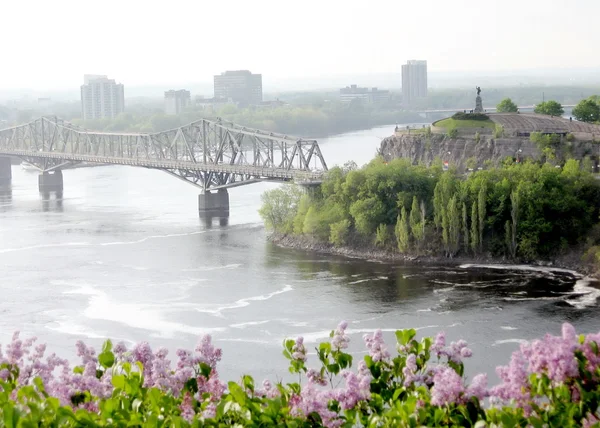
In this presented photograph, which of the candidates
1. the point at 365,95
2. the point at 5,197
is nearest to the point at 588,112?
the point at 5,197

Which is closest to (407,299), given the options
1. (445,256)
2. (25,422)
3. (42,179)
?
(445,256)

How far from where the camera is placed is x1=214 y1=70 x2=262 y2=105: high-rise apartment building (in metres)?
147

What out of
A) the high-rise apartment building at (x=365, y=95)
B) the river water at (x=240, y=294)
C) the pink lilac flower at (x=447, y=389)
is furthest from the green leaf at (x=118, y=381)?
the high-rise apartment building at (x=365, y=95)

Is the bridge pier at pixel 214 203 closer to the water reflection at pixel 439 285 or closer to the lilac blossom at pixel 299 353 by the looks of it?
the water reflection at pixel 439 285

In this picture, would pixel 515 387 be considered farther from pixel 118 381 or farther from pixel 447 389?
pixel 118 381

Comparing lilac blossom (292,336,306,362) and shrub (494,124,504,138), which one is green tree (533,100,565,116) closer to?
shrub (494,124,504,138)

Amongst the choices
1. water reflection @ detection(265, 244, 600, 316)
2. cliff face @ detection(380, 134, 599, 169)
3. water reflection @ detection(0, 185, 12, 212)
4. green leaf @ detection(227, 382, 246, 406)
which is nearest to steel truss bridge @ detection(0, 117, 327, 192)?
water reflection @ detection(0, 185, 12, 212)

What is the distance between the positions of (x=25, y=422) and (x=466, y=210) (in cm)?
3027

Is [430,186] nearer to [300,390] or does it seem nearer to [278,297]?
[278,297]

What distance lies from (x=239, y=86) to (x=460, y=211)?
114 m

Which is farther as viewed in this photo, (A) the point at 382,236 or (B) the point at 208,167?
(B) the point at 208,167

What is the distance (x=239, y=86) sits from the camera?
488 ft

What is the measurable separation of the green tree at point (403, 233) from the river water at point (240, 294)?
1.39 m

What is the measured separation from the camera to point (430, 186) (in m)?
39.4
